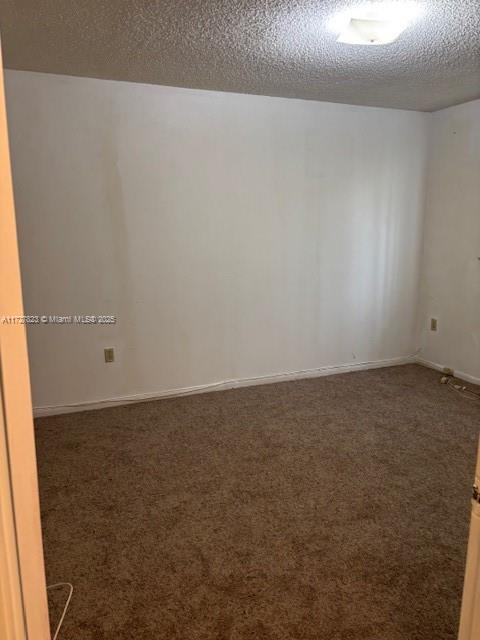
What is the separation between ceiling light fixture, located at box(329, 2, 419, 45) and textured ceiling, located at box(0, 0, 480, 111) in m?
0.05

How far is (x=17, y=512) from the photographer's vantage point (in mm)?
748

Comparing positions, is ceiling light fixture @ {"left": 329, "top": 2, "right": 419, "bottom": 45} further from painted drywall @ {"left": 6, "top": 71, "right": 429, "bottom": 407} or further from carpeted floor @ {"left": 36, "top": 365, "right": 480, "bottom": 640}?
carpeted floor @ {"left": 36, "top": 365, "right": 480, "bottom": 640}

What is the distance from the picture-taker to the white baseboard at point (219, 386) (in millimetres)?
3252

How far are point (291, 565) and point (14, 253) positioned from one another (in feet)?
5.36

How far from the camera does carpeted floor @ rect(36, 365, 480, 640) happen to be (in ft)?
5.22

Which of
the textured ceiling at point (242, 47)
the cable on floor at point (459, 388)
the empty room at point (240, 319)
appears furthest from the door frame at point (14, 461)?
the cable on floor at point (459, 388)

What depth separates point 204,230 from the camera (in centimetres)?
341

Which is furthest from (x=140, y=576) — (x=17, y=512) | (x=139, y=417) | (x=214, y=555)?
(x=139, y=417)

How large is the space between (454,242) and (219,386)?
2319mm

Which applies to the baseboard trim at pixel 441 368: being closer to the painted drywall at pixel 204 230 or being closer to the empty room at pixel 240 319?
the empty room at pixel 240 319

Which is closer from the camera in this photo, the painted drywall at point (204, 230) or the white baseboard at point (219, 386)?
the painted drywall at point (204, 230)

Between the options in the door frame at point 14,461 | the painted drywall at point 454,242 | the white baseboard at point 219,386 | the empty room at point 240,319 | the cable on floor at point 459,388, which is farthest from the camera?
the painted drywall at point 454,242

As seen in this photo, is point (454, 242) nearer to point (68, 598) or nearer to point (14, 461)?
point (68, 598)

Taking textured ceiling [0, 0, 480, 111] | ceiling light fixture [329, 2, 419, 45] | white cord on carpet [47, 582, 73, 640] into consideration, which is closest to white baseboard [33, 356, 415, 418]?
white cord on carpet [47, 582, 73, 640]
